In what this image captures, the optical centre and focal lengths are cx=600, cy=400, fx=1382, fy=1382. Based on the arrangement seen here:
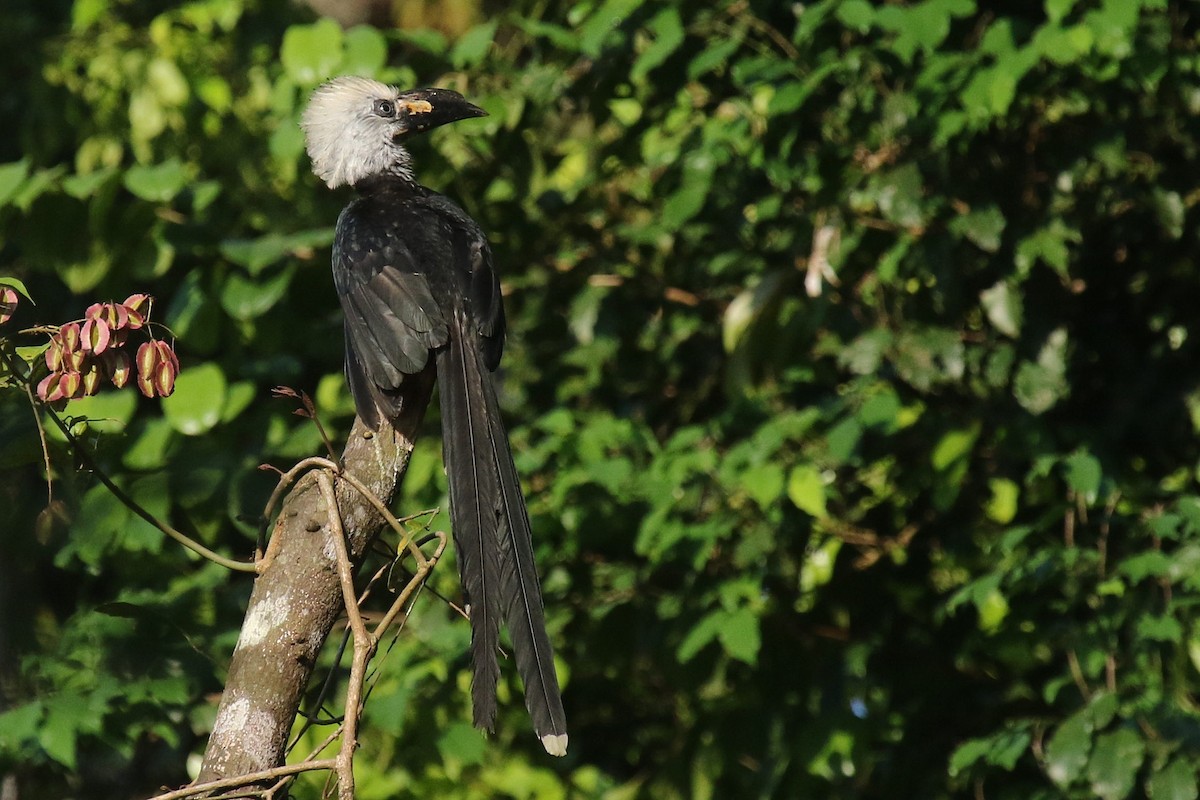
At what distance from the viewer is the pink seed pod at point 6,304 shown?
2262 millimetres

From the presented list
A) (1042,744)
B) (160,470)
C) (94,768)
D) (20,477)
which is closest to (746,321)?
(1042,744)

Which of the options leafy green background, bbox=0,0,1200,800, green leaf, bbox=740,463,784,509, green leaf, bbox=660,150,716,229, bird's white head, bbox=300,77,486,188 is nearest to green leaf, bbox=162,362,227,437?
leafy green background, bbox=0,0,1200,800

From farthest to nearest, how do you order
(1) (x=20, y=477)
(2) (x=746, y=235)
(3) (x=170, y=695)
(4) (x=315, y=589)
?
(2) (x=746, y=235), (1) (x=20, y=477), (3) (x=170, y=695), (4) (x=315, y=589)

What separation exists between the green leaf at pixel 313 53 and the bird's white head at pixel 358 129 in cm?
6

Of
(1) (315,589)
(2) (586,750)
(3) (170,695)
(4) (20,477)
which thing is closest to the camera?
(1) (315,589)

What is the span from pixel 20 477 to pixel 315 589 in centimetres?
211

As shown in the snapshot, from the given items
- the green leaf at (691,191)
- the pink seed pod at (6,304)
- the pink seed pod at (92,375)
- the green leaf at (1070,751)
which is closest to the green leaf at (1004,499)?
the green leaf at (1070,751)

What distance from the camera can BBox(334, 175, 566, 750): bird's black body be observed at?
2.41 m

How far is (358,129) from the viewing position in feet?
13.8

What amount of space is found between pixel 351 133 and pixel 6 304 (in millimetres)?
2052

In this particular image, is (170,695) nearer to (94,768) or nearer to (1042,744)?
(94,768)

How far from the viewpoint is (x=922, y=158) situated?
4074 millimetres

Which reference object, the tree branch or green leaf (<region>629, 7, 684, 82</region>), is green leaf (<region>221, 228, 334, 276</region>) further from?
the tree branch

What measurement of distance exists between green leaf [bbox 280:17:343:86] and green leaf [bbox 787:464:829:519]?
1866 mm
